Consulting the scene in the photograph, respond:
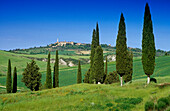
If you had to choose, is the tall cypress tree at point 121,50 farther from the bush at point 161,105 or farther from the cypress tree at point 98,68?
→ the bush at point 161,105

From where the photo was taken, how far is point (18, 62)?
14712 cm

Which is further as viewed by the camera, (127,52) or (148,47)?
(127,52)

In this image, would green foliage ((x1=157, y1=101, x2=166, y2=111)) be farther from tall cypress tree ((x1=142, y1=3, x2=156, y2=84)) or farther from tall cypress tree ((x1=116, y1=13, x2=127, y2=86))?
tall cypress tree ((x1=116, y1=13, x2=127, y2=86))

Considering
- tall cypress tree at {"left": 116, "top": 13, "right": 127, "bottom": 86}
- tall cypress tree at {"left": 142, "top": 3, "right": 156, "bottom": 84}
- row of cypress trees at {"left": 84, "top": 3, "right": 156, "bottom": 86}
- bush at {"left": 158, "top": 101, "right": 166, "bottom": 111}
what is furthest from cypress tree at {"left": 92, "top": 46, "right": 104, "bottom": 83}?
bush at {"left": 158, "top": 101, "right": 166, "bottom": 111}

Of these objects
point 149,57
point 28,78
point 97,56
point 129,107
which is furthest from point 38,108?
point 28,78

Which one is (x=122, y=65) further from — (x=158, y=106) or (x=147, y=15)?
(x=158, y=106)

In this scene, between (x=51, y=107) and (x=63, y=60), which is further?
(x=63, y=60)

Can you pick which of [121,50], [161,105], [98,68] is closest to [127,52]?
[121,50]

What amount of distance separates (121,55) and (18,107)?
2195cm

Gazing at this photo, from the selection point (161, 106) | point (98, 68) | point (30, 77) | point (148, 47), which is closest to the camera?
point (161, 106)

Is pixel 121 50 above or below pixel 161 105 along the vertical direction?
above

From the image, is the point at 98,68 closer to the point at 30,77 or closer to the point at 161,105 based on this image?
the point at 30,77

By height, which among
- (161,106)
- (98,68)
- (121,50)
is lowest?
(161,106)

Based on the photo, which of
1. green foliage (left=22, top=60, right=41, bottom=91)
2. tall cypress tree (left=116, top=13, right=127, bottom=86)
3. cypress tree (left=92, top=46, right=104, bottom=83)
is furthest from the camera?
green foliage (left=22, top=60, right=41, bottom=91)
